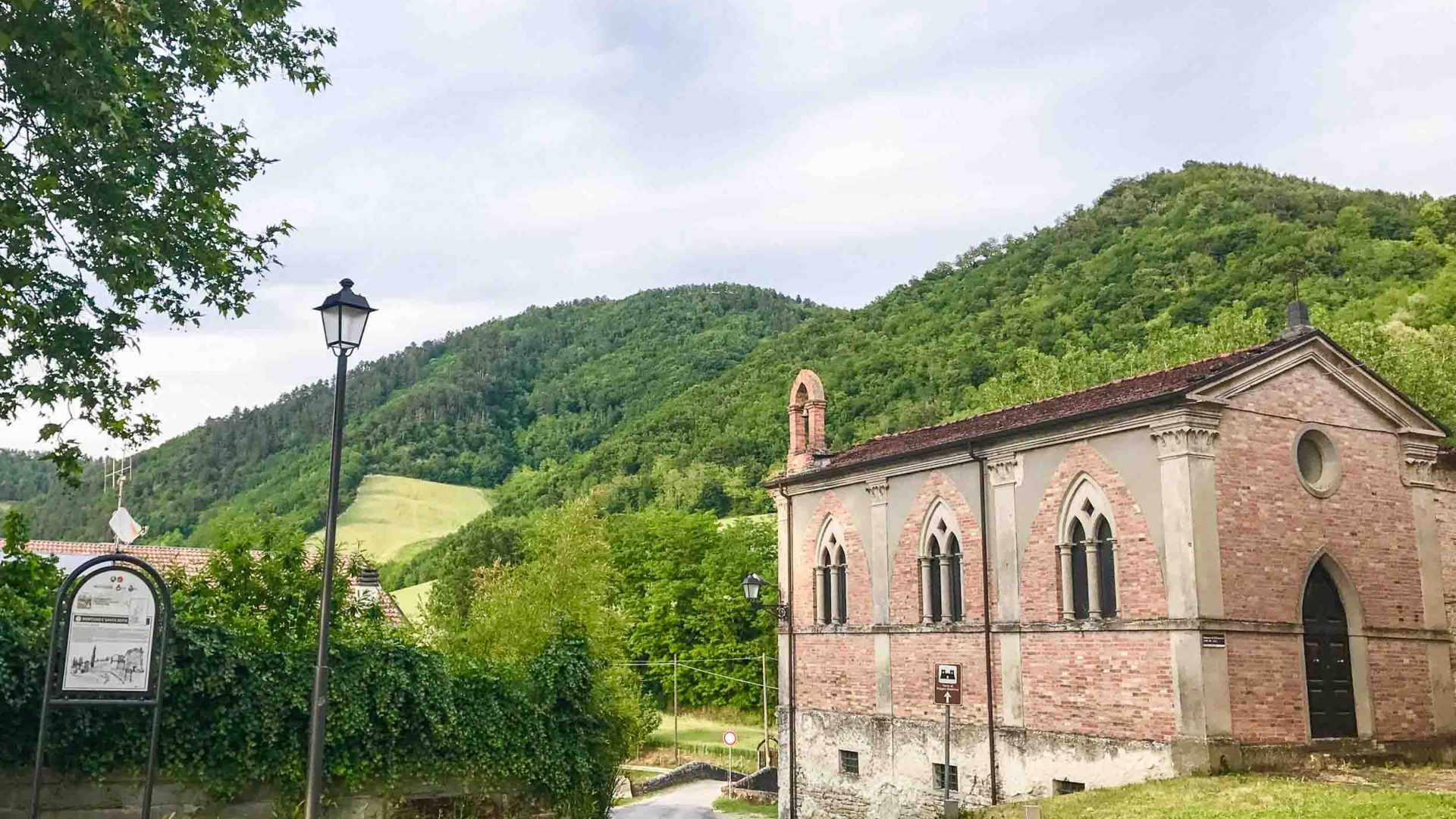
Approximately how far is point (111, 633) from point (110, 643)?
0.11m

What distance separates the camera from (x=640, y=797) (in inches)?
1688

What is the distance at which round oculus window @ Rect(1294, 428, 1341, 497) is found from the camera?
65.5 ft

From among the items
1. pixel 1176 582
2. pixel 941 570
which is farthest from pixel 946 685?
pixel 941 570

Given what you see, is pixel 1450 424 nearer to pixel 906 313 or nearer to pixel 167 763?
pixel 167 763

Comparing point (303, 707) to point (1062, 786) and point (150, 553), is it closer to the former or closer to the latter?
point (1062, 786)

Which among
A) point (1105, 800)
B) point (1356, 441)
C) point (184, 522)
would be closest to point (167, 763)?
point (1105, 800)

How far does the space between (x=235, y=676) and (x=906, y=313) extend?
80.1 meters

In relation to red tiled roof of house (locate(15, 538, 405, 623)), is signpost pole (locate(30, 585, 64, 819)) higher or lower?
lower

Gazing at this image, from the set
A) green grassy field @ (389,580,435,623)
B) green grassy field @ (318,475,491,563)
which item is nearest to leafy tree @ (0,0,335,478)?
green grassy field @ (389,580,435,623)

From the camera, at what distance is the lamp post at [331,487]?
10.5 meters

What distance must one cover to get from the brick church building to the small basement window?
5cm

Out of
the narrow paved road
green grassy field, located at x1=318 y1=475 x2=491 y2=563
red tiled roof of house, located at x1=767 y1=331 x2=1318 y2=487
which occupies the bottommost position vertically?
the narrow paved road

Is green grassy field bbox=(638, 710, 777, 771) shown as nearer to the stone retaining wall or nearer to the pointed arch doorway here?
the stone retaining wall

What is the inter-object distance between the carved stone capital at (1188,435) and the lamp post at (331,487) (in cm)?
1345
